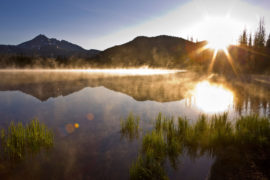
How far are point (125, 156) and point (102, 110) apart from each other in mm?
9189

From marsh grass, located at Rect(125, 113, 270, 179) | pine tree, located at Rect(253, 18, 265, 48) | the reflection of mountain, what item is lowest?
marsh grass, located at Rect(125, 113, 270, 179)

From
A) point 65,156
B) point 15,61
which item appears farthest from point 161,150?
point 15,61

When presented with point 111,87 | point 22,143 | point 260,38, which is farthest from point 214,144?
point 260,38

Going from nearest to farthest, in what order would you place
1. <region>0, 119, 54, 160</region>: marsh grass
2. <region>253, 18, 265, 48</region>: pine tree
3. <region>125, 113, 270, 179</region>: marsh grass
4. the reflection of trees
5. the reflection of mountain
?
<region>125, 113, 270, 179</region>: marsh grass
<region>0, 119, 54, 160</region>: marsh grass
the reflection of trees
the reflection of mountain
<region>253, 18, 265, 48</region>: pine tree

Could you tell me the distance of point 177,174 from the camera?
20.6ft

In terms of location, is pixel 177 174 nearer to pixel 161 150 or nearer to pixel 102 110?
pixel 161 150

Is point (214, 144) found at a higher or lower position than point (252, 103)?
lower

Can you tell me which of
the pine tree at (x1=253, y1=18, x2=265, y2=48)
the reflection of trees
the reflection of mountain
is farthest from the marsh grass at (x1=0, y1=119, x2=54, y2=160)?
the pine tree at (x1=253, y1=18, x2=265, y2=48)

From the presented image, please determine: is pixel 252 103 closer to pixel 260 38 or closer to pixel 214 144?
pixel 214 144

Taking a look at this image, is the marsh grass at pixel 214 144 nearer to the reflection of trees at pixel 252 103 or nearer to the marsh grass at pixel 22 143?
the marsh grass at pixel 22 143

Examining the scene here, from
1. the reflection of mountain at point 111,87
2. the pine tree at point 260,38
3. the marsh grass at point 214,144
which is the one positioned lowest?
the marsh grass at point 214,144

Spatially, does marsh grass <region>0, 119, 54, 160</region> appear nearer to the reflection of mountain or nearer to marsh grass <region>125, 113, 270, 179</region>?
marsh grass <region>125, 113, 270, 179</region>

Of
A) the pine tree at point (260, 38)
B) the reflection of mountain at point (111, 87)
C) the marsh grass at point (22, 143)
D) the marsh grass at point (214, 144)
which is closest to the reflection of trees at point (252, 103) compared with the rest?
the reflection of mountain at point (111, 87)

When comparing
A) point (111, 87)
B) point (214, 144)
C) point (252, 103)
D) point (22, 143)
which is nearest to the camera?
point (22, 143)
